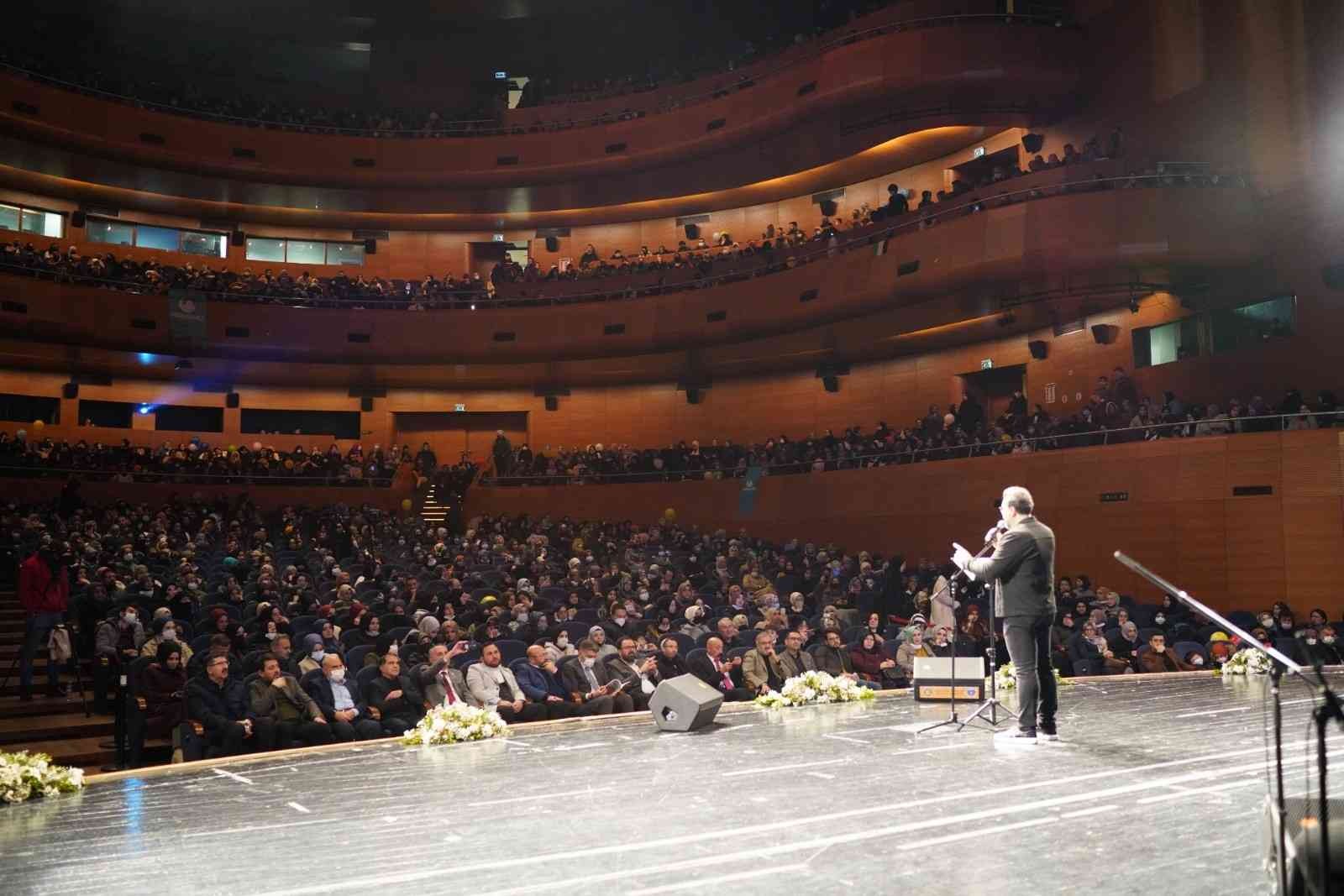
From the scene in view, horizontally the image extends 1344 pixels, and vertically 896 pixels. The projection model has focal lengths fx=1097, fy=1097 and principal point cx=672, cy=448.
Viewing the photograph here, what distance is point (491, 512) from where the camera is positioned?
23500 mm

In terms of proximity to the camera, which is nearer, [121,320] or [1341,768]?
[1341,768]

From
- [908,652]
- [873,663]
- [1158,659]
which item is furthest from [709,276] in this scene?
[1158,659]

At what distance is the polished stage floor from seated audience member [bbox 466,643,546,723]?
163 cm

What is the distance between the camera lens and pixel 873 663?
10.5 m

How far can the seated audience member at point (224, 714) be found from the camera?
7.55 metres

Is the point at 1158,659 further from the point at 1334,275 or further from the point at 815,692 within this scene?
the point at 1334,275

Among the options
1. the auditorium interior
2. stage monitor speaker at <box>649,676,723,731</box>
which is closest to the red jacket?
the auditorium interior

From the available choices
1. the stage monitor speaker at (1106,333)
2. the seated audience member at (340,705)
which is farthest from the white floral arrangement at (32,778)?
the stage monitor speaker at (1106,333)

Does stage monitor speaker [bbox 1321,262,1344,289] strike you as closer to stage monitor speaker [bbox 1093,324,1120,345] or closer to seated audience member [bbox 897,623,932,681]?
stage monitor speaker [bbox 1093,324,1120,345]

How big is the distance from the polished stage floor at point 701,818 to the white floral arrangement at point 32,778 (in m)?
0.14

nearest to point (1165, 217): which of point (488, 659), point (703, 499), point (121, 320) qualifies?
point (703, 499)

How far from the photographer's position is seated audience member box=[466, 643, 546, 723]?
8359mm

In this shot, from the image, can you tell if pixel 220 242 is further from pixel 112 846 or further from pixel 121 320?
pixel 112 846

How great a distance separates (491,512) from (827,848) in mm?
20188
